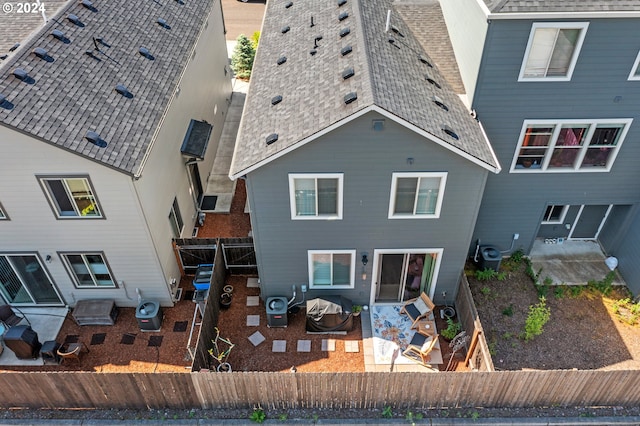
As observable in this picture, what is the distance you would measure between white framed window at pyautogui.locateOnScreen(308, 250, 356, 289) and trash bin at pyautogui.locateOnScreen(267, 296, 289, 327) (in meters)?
1.18

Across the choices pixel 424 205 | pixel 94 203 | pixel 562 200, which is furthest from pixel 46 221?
pixel 562 200

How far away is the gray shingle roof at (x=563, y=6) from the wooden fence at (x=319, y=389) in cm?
1036

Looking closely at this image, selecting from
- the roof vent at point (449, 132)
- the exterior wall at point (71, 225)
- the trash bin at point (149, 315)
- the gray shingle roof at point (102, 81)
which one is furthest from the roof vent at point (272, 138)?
the trash bin at point (149, 315)

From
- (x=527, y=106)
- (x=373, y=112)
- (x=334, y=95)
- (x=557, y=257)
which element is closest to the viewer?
(x=373, y=112)

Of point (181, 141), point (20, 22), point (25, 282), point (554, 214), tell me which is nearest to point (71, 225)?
point (25, 282)

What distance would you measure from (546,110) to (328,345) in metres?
10.8

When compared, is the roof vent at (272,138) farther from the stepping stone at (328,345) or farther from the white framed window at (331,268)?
the stepping stone at (328,345)

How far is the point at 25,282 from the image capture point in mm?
16406

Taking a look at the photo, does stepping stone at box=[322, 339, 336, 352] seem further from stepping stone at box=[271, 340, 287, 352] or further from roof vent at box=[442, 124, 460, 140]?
roof vent at box=[442, 124, 460, 140]

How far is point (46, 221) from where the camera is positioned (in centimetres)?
1460

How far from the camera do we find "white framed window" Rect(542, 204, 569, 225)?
18.5m

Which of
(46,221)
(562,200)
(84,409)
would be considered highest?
(46,221)

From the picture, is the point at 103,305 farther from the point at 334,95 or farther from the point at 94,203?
the point at 334,95

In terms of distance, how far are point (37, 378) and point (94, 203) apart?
5.24 metres
